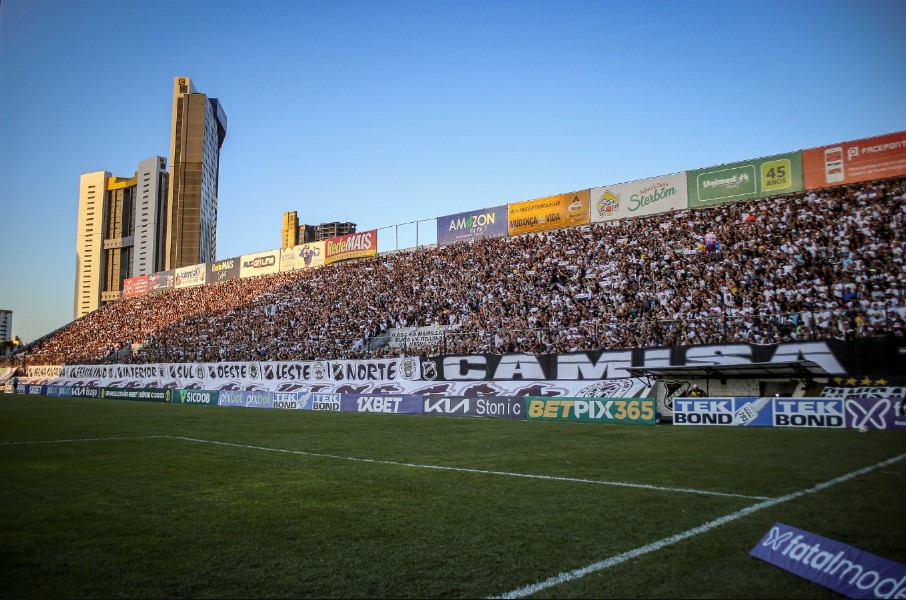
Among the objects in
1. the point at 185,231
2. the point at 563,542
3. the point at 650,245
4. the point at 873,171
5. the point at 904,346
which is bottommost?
the point at 563,542

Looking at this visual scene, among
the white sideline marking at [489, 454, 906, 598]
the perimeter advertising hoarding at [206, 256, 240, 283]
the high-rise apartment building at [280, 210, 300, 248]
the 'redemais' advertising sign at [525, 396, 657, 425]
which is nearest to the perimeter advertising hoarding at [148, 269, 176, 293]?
the perimeter advertising hoarding at [206, 256, 240, 283]

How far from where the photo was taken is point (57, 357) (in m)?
60.6

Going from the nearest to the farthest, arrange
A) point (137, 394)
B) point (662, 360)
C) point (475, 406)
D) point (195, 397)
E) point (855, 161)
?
point (662, 360) < point (475, 406) < point (855, 161) < point (195, 397) < point (137, 394)

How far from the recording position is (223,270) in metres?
58.9

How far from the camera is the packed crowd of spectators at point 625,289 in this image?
73.9ft

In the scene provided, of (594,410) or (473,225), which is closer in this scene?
(594,410)

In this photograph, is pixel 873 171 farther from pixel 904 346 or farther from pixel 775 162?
pixel 904 346

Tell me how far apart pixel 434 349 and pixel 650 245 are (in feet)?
36.4

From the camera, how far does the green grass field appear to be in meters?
5.16

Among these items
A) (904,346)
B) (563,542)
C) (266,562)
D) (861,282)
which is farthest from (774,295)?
(266,562)

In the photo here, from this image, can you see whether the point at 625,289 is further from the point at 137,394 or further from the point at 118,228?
the point at 118,228

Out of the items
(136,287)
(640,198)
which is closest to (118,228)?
(136,287)

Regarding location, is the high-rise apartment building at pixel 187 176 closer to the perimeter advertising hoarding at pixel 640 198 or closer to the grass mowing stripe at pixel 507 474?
the perimeter advertising hoarding at pixel 640 198

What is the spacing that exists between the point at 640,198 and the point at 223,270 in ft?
132
